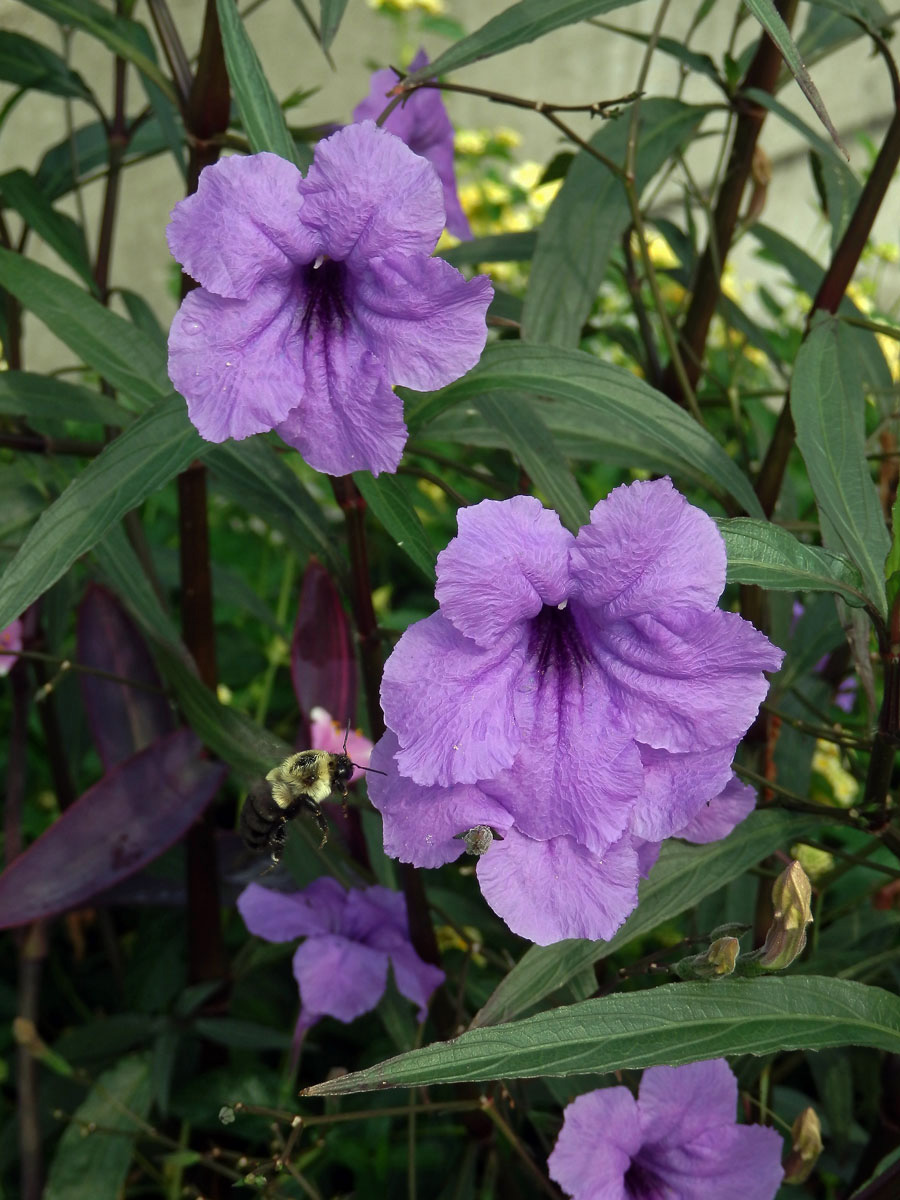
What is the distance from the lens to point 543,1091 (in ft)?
3.87

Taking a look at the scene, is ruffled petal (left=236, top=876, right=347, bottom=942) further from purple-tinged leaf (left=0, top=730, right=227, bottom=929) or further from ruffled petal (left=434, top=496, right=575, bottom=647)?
ruffled petal (left=434, top=496, right=575, bottom=647)

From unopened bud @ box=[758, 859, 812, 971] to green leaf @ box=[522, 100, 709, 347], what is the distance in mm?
440

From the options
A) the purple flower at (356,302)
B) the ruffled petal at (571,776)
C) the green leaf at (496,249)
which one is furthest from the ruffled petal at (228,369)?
the green leaf at (496,249)

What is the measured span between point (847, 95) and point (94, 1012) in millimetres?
3660

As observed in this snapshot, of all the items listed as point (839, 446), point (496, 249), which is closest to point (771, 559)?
point (839, 446)

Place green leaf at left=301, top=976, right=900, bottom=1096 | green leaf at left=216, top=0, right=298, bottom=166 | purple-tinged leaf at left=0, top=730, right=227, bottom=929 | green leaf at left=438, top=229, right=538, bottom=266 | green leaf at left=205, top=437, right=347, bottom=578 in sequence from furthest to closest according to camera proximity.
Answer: green leaf at left=438, top=229, right=538, bottom=266 < purple-tinged leaf at left=0, top=730, right=227, bottom=929 < green leaf at left=205, top=437, right=347, bottom=578 < green leaf at left=216, top=0, right=298, bottom=166 < green leaf at left=301, top=976, right=900, bottom=1096

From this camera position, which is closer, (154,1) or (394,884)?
(154,1)

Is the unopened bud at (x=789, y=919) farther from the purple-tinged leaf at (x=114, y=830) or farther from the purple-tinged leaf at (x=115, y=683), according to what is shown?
the purple-tinged leaf at (x=115, y=683)

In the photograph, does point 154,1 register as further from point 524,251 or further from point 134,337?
point 524,251

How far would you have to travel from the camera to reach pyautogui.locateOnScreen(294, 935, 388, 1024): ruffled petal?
0.99m

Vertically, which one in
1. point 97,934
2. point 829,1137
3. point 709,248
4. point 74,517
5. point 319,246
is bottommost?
point 829,1137

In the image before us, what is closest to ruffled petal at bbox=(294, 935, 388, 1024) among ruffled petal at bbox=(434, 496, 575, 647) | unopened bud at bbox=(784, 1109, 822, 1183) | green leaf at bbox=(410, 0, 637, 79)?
unopened bud at bbox=(784, 1109, 822, 1183)

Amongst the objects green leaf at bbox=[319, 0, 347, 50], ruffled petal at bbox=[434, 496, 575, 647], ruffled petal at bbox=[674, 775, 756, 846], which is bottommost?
ruffled petal at bbox=[674, 775, 756, 846]

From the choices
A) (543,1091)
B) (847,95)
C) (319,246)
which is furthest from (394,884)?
(847,95)
